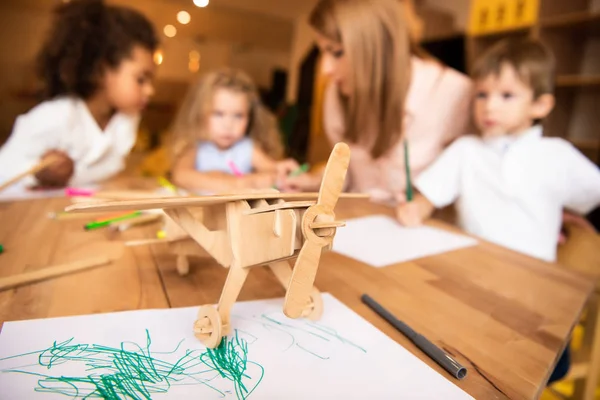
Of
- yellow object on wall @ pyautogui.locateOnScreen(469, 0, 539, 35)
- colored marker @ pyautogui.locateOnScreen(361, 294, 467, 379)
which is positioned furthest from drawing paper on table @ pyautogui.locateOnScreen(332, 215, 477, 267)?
yellow object on wall @ pyautogui.locateOnScreen(469, 0, 539, 35)

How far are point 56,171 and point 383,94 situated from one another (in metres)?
0.66

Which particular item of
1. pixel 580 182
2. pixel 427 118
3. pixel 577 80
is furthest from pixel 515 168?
pixel 577 80

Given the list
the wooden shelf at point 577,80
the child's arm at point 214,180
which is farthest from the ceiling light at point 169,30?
the wooden shelf at point 577,80

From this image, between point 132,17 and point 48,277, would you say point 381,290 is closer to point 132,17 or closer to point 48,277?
point 48,277

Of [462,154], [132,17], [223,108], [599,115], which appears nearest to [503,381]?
[462,154]

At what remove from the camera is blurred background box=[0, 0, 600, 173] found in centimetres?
104

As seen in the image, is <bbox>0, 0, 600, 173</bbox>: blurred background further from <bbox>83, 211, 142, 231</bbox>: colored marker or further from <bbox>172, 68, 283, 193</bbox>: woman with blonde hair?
<bbox>83, 211, 142, 231</bbox>: colored marker

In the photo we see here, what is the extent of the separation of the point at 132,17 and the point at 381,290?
77 cm

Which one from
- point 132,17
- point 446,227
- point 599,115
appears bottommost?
point 446,227

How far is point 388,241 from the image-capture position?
0.55 metres

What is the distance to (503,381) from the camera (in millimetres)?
263

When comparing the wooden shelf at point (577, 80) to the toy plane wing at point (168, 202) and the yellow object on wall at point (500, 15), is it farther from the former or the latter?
the toy plane wing at point (168, 202)

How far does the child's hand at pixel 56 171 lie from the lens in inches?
30.3

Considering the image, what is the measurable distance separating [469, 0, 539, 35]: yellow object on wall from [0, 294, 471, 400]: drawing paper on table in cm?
Result: 177
